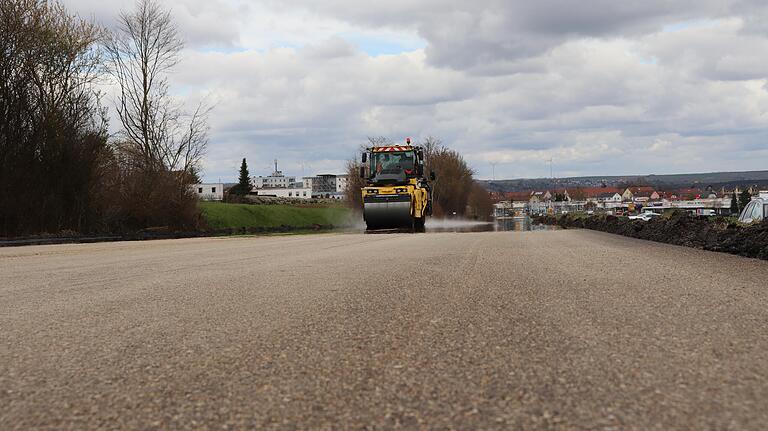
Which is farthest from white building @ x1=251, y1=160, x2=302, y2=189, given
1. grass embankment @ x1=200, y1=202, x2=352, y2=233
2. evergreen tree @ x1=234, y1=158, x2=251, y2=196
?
grass embankment @ x1=200, y1=202, x2=352, y2=233

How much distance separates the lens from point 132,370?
3.76 metres

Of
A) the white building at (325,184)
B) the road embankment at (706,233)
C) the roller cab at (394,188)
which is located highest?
the white building at (325,184)

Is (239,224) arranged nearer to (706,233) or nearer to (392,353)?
(706,233)

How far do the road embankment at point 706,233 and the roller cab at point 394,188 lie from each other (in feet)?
28.9

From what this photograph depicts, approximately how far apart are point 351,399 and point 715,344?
2.36 meters

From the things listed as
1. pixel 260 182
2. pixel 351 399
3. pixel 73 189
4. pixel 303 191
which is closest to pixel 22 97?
pixel 73 189

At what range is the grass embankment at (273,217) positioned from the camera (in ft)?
184

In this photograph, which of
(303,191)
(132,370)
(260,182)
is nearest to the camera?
(132,370)

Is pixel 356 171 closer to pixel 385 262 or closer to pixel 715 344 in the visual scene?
pixel 385 262

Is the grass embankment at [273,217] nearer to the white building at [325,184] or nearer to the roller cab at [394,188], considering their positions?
the roller cab at [394,188]

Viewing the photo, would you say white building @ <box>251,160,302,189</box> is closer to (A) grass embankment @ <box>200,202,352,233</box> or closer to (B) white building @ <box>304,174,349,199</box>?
(B) white building @ <box>304,174,349,199</box>

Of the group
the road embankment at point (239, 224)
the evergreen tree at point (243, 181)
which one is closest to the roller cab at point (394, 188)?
the road embankment at point (239, 224)

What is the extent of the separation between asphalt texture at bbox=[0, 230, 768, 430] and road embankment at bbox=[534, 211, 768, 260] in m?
3.83

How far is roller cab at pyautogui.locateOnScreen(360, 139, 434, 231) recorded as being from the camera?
29.3 meters
